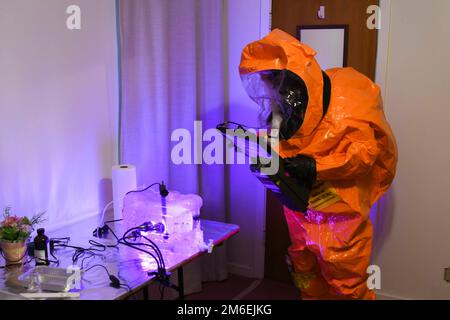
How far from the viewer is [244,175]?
2.95 m

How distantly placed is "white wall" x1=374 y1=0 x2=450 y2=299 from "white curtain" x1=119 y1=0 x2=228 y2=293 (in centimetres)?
104

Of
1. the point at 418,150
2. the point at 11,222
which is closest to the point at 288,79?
the point at 418,150

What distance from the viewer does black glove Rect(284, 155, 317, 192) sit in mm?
1824

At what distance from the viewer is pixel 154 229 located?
199cm

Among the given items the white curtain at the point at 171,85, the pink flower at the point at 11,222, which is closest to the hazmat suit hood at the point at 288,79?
the white curtain at the point at 171,85

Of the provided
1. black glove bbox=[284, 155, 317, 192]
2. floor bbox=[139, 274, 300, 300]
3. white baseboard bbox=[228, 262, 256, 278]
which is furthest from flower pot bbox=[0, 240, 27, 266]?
white baseboard bbox=[228, 262, 256, 278]

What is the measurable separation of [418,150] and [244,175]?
1.12m

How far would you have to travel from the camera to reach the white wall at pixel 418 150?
2367 millimetres

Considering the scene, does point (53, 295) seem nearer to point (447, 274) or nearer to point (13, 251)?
point (13, 251)

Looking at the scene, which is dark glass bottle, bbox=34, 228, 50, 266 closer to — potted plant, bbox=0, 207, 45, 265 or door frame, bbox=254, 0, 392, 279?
potted plant, bbox=0, 207, 45, 265

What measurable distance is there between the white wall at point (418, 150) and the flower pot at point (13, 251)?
200 centimetres

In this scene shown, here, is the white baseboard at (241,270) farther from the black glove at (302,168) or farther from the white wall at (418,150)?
the black glove at (302,168)
